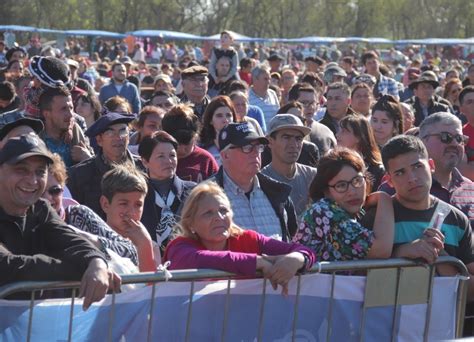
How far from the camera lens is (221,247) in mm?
5367

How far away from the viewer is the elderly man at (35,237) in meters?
4.31

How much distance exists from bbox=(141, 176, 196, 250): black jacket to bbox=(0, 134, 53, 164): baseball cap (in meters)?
2.34

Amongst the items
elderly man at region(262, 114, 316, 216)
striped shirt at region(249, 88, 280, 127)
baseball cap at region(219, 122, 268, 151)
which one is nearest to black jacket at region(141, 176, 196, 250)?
baseball cap at region(219, 122, 268, 151)

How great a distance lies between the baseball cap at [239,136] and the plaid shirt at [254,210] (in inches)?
9.3

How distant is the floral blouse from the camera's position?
17.7 feet

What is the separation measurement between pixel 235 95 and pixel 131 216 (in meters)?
5.35

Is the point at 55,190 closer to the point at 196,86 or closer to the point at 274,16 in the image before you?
the point at 196,86

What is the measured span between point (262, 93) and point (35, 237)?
9.68 metres

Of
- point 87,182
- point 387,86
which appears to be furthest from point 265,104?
point 87,182

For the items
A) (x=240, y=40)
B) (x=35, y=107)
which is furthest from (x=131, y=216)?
(x=240, y=40)

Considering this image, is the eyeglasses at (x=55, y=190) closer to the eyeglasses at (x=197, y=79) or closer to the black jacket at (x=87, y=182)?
the black jacket at (x=87, y=182)

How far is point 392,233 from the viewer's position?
5441 mm

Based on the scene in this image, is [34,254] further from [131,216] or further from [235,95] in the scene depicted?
[235,95]

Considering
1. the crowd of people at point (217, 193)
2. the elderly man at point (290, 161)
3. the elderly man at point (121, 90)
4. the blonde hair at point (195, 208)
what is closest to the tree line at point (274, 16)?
the elderly man at point (121, 90)
